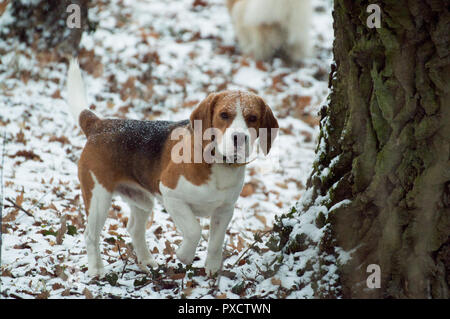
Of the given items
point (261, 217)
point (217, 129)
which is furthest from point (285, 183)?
point (217, 129)

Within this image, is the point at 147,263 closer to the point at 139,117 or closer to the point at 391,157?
the point at 391,157

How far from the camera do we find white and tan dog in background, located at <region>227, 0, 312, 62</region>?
947cm

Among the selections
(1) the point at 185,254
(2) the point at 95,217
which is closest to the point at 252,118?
(1) the point at 185,254

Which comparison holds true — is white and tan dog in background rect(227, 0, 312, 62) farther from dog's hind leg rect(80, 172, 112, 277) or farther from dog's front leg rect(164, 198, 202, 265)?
dog's front leg rect(164, 198, 202, 265)

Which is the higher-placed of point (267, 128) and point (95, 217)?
point (267, 128)

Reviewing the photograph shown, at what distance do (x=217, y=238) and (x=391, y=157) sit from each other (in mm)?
1416

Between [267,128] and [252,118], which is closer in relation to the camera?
[252,118]

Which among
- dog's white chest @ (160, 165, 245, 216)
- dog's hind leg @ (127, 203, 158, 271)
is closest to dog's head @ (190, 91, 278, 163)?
dog's white chest @ (160, 165, 245, 216)

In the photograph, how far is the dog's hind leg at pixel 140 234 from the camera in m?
4.04

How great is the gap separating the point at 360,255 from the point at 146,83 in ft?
19.6

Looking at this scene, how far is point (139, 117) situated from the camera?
740cm

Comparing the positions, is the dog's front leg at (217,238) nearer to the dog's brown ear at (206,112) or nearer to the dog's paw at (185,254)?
the dog's paw at (185,254)

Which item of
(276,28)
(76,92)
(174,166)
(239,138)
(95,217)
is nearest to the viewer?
(239,138)

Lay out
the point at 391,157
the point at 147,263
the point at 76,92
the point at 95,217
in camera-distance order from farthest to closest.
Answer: the point at 76,92
the point at 147,263
the point at 95,217
the point at 391,157
